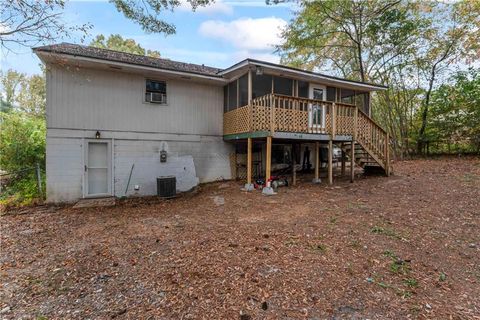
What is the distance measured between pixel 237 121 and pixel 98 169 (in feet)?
16.9

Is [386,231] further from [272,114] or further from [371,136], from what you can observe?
[371,136]

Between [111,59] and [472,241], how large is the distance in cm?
1010

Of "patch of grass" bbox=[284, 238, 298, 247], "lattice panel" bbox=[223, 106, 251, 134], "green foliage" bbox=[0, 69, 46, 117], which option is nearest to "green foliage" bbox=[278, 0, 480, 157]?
"lattice panel" bbox=[223, 106, 251, 134]

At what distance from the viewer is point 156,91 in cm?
907

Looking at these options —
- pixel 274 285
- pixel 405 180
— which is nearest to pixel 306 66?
pixel 405 180

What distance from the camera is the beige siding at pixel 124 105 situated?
25.0 feet

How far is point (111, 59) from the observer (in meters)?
7.75

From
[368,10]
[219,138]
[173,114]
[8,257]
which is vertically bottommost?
[8,257]

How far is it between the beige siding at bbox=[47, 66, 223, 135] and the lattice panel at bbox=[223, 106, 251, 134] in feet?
1.34

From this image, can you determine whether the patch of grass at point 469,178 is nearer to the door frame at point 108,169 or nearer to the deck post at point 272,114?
the deck post at point 272,114

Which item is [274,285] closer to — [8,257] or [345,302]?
[345,302]

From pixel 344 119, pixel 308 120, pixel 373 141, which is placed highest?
pixel 344 119

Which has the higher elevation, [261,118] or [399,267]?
[261,118]

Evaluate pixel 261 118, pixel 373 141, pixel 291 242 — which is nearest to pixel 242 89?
pixel 261 118
